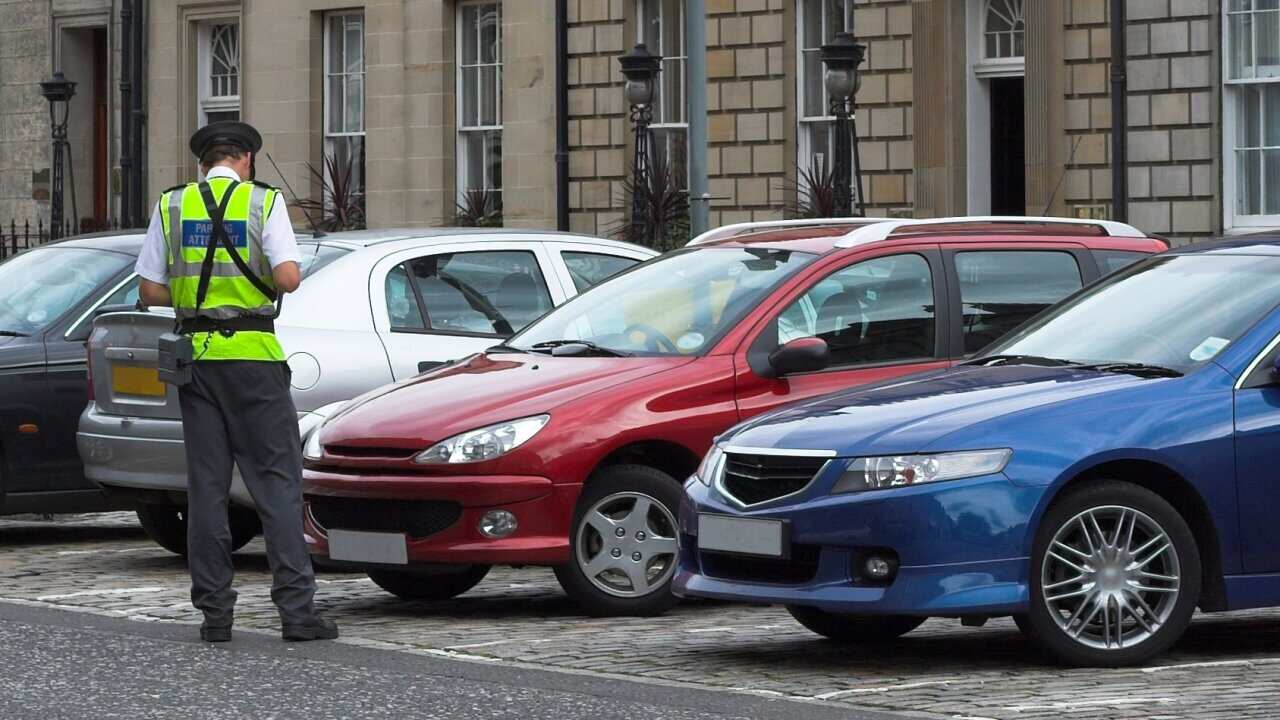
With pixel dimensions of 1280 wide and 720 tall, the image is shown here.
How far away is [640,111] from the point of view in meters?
26.4

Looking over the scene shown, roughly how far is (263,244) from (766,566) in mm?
2254

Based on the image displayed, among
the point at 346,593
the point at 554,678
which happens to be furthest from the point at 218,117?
the point at 554,678

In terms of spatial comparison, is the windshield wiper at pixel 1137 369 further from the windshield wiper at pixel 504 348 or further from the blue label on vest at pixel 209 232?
the blue label on vest at pixel 209 232

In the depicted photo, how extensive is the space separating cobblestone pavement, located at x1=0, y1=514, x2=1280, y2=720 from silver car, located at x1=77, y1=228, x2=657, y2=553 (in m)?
0.51

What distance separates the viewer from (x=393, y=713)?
805 centimetres

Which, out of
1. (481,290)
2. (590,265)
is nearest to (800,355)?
(481,290)

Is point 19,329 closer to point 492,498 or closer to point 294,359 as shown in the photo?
point 294,359

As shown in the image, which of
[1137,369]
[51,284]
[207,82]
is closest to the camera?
[1137,369]

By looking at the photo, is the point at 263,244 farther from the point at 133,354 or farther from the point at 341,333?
the point at 133,354

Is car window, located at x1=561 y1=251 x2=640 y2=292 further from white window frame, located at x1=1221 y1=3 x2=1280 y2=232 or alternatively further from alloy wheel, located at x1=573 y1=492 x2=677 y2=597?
white window frame, located at x1=1221 y1=3 x2=1280 y2=232

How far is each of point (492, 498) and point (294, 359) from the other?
2194mm

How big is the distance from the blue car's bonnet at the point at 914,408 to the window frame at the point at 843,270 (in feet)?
4.21

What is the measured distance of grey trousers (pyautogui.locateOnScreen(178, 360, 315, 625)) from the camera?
9.91 m

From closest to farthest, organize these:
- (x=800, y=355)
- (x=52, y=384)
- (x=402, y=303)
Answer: (x=800, y=355) → (x=402, y=303) → (x=52, y=384)
